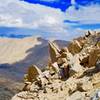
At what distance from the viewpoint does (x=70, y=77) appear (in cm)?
3503

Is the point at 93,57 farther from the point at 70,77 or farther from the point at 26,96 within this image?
the point at 26,96

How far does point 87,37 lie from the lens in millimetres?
48875

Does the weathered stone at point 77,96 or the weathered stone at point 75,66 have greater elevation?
the weathered stone at point 75,66

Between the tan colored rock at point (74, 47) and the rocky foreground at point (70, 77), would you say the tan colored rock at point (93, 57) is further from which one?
the tan colored rock at point (74, 47)

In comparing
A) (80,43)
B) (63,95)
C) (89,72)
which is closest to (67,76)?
(89,72)

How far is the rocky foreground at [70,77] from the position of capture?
28.8m

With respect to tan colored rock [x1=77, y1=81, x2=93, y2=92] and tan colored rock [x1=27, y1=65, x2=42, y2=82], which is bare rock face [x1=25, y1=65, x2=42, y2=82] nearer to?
tan colored rock [x1=27, y1=65, x2=42, y2=82]

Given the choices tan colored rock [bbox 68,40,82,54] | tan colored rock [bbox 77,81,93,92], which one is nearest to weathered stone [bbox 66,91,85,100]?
tan colored rock [bbox 77,81,93,92]

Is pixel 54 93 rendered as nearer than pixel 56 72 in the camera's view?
Yes

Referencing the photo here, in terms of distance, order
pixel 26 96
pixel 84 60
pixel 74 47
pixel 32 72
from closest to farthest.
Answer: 1. pixel 26 96
2. pixel 84 60
3. pixel 32 72
4. pixel 74 47

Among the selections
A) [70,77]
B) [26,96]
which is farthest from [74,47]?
[26,96]

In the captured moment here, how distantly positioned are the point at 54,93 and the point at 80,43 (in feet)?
52.2

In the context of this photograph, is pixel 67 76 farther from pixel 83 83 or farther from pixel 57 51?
pixel 57 51

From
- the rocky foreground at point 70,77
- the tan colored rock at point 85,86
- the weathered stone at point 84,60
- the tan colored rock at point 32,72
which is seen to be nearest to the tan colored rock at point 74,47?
the rocky foreground at point 70,77
